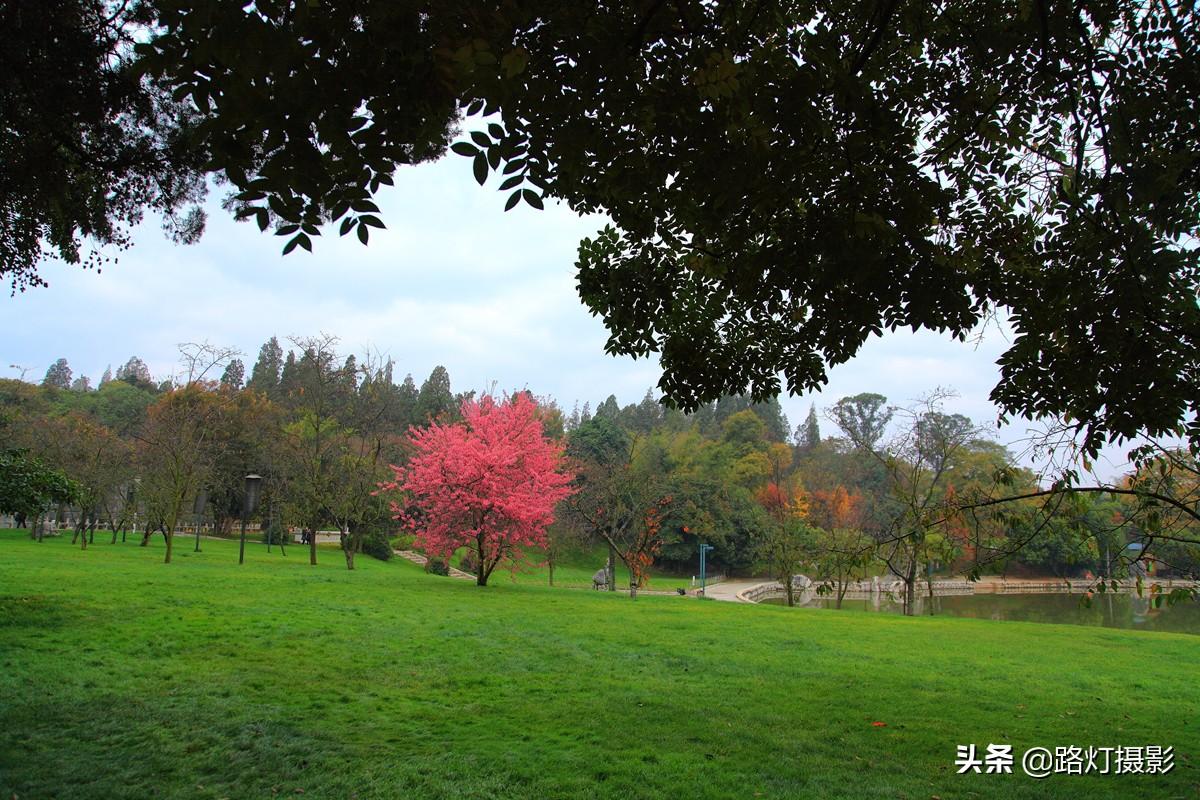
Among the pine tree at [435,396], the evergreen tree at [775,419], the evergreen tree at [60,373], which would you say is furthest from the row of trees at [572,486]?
the evergreen tree at [60,373]

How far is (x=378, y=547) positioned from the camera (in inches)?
1340

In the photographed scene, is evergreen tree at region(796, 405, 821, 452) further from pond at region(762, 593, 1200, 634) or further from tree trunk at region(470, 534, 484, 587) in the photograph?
tree trunk at region(470, 534, 484, 587)

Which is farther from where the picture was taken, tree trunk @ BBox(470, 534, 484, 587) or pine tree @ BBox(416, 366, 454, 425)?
pine tree @ BBox(416, 366, 454, 425)

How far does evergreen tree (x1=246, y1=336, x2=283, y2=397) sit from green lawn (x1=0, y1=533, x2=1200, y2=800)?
4542cm

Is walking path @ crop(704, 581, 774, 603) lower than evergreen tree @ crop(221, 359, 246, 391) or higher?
lower

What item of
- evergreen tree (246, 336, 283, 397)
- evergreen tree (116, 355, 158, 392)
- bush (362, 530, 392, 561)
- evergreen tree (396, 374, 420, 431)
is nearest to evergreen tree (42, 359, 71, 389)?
evergreen tree (116, 355, 158, 392)

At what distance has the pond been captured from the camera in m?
22.9

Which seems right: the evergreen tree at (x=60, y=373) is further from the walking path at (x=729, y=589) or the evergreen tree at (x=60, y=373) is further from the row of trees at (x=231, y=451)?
the walking path at (x=729, y=589)

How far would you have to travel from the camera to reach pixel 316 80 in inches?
104

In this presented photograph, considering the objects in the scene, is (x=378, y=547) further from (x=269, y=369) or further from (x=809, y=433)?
(x=809, y=433)

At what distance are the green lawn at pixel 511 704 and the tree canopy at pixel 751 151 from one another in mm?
2655

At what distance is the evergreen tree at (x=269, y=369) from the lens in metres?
54.3

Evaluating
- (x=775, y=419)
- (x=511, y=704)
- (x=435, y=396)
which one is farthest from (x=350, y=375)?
(x=775, y=419)

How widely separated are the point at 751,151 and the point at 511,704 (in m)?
4.85
